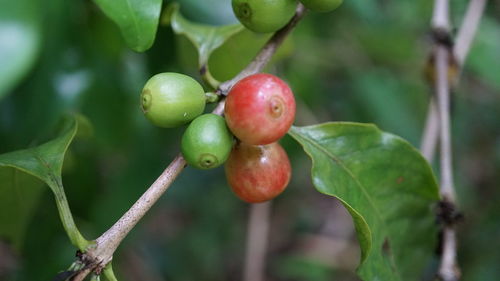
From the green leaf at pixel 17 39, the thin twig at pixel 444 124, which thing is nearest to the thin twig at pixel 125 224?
the green leaf at pixel 17 39

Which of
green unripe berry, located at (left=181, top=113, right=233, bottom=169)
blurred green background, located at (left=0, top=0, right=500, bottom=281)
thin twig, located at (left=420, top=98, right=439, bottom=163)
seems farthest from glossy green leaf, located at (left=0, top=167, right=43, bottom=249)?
thin twig, located at (left=420, top=98, right=439, bottom=163)

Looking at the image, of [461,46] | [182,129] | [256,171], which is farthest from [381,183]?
[182,129]

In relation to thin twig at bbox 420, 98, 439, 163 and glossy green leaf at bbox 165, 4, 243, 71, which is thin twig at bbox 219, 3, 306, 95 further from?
thin twig at bbox 420, 98, 439, 163

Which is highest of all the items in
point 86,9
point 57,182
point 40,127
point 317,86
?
point 57,182

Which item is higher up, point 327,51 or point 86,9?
point 86,9

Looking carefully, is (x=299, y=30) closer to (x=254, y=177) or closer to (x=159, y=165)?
(x=159, y=165)

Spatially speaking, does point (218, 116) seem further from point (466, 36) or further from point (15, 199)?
point (466, 36)

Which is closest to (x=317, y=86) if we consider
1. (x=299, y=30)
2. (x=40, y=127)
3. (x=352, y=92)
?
(x=352, y=92)
